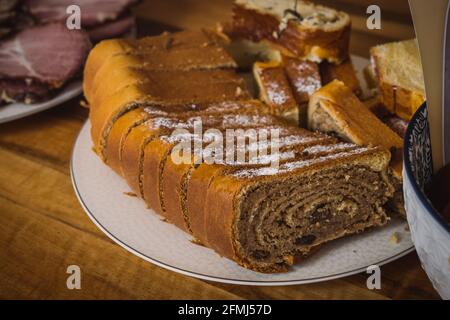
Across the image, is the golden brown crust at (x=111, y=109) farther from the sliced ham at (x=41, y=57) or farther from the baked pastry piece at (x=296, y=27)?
the baked pastry piece at (x=296, y=27)

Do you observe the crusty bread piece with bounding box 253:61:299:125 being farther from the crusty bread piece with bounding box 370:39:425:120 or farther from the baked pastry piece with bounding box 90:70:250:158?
the crusty bread piece with bounding box 370:39:425:120

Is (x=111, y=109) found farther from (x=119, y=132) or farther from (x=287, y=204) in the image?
(x=287, y=204)

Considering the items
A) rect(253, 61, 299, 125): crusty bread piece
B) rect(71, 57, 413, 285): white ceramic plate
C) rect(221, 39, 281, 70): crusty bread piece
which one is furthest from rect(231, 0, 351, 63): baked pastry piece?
rect(71, 57, 413, 285): white ceramic plate

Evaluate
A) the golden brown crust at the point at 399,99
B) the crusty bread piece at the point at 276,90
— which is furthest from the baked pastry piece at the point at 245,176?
the golden brown crust at the point at 399,99

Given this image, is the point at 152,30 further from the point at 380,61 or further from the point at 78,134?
the point at 380,61
